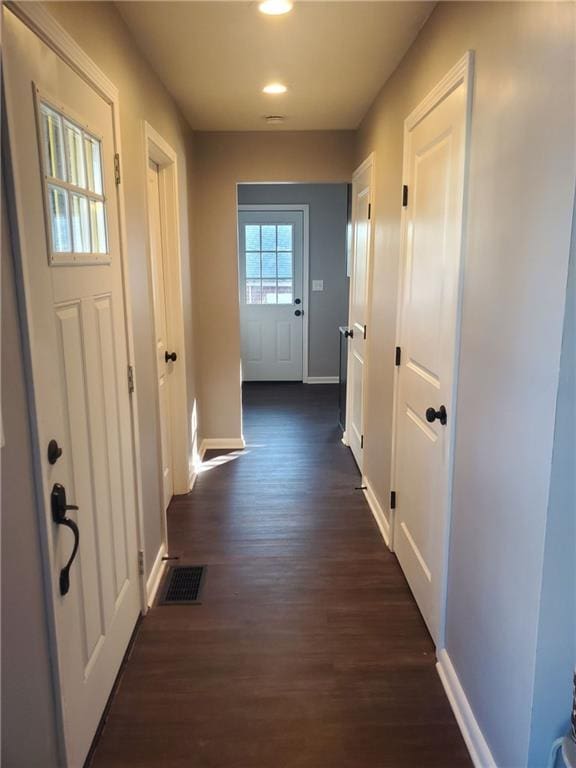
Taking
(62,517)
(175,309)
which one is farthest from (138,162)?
(62,517)

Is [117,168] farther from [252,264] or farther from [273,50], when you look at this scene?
[252,264]

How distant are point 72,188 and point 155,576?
5.86ft

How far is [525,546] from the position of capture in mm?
1320

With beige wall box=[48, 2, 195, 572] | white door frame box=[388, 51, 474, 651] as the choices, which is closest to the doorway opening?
beige wall box=[48, 2, 195, 572]

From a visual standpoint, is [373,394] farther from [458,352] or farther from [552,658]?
[552,658]

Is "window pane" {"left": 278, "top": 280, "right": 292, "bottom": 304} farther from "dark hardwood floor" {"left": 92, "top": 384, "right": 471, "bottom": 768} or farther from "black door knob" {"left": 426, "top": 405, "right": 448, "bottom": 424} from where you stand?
"black door knob" {"left": 426, "top": 405, "right": 448, "bottom": 424}

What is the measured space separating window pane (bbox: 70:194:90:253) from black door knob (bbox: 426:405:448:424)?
4.29ft

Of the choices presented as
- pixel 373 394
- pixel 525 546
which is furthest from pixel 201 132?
pixel 525 546

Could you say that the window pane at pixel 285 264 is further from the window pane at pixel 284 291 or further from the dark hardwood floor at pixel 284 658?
the dark hardwood floor at pixel 284 658

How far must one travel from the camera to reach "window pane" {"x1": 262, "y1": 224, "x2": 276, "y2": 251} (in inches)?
257

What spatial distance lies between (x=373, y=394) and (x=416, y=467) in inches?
40.4

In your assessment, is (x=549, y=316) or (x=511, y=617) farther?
(x=511, y=617)

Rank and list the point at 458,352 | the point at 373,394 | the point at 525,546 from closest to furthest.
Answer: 1. the point at 525,546
2. the point at 458,352
3. the point at 373,394

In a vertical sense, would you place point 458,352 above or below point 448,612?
above
